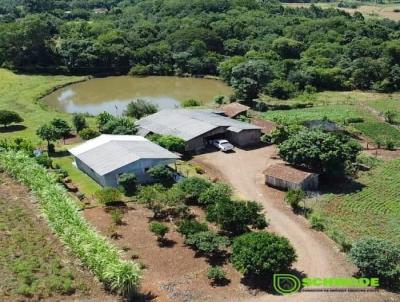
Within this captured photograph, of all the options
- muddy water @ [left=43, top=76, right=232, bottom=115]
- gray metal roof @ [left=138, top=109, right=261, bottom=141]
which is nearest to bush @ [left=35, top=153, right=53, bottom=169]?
gray metal roof @ [left=138, top=109, right=261, bottom=141]

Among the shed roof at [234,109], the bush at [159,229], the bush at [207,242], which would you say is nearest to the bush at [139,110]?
the shed roof at [234,109]

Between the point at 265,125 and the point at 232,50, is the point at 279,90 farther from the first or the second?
the point at 232,50

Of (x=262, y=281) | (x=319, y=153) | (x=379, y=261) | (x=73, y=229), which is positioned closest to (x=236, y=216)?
(x=262, y=281)

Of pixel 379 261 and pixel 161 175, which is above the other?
pixel 379 261

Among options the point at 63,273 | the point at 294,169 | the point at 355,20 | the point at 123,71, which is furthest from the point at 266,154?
the point at 355,20

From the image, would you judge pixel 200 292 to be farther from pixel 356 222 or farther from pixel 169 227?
pixel 356 222

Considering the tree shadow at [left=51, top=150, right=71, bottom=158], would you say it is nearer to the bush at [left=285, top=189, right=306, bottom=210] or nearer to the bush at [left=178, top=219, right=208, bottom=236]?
the bush at [left=178, top=219, right=208, bottom=236]

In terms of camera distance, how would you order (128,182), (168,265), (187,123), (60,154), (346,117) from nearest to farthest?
(168,265), (128,182), (60,154), (187,123), (346,117)
